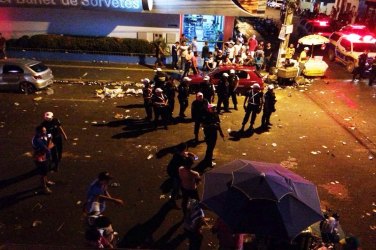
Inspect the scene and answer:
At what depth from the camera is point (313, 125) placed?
13.5 metres

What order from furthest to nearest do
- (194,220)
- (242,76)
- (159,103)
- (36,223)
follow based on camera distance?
(242,76) → (159,103) → (36,223) → (194,220)

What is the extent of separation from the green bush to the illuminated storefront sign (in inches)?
67.0

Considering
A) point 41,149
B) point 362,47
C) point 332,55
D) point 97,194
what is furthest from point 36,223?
point 332,55

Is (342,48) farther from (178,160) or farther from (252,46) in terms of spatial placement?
(178,160)

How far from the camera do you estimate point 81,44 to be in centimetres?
2106

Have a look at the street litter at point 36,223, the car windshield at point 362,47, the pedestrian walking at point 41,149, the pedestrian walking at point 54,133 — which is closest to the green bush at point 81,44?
the car windshield at point 362,47

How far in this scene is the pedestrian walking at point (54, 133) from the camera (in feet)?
29.2

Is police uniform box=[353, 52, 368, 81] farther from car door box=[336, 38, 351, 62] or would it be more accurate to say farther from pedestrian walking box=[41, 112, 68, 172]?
pedestrian walking box=[41, 112, 68, 172]

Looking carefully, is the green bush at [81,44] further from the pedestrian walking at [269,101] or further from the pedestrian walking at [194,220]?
the pedestrian walking at [194,220]

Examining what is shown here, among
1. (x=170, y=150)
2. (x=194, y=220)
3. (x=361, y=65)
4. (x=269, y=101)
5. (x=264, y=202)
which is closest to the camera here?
(x=264, y=202)

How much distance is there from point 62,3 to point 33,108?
9227 millimetres

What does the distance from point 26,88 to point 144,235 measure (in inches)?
417

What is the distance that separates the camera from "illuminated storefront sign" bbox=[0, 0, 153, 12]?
20.5 metres

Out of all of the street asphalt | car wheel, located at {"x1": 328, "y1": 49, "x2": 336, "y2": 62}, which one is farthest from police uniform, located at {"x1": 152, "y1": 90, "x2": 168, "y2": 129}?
car wheel, located at {"x1": 328, "y1": 49, "x2": 336, "y2": 62}
